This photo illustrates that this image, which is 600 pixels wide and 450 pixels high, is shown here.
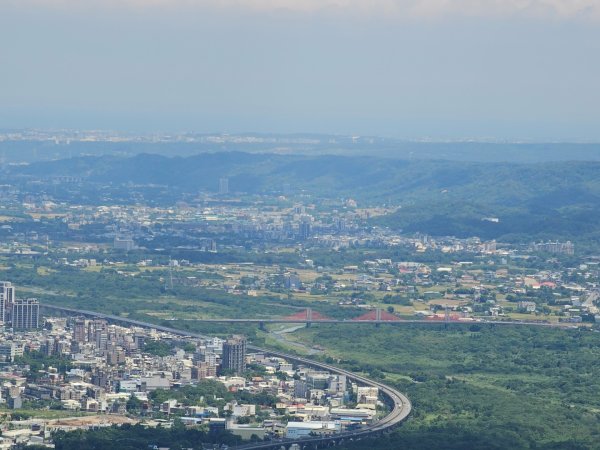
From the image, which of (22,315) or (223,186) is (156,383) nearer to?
(22,315)

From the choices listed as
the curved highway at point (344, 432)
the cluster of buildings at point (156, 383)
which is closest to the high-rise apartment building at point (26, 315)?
the cluster of buildings at point (156, 383)

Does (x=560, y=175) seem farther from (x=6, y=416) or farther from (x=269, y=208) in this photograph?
(x=6, y=416)

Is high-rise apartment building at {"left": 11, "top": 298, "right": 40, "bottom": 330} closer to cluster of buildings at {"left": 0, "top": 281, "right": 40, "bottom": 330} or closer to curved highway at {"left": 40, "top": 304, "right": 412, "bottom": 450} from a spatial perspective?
cluster of buildings at {"left": 0, "top": 281, "right": 40, "bottom": 330}

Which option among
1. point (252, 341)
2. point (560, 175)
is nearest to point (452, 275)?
point (252, 341)

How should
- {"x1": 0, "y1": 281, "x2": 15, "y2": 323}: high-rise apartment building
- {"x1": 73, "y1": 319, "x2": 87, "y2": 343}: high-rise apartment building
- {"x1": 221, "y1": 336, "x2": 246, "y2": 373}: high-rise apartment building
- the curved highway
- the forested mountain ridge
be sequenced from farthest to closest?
the forested mountain ridge, {"x1": 0, "y1": 281, "x2": 15, "y2": 323}: high-rise apartment building, {"x1": 73, "y1": 319, "x2": 87, "y2": 343}: high-rise apartment building, {"x1": 221, "y1": 336, "x2": 246, "y2": 373}: high-rise apartment building, the curved highway

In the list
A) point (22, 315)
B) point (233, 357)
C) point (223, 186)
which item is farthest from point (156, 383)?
point (223, 186)

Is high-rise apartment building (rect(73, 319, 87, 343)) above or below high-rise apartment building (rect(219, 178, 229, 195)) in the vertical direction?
above

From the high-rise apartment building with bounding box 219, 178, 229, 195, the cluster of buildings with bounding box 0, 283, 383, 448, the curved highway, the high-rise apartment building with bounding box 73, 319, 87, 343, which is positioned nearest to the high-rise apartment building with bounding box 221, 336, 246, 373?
the cluster of buildings with bounding box 0, 283, 383, 448

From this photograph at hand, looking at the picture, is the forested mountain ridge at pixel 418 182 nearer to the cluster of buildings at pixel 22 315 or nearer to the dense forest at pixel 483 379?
the dense forest at pixel 483 379

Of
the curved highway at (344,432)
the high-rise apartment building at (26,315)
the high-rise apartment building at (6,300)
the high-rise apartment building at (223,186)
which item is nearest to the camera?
the curved highway at (344,432)
